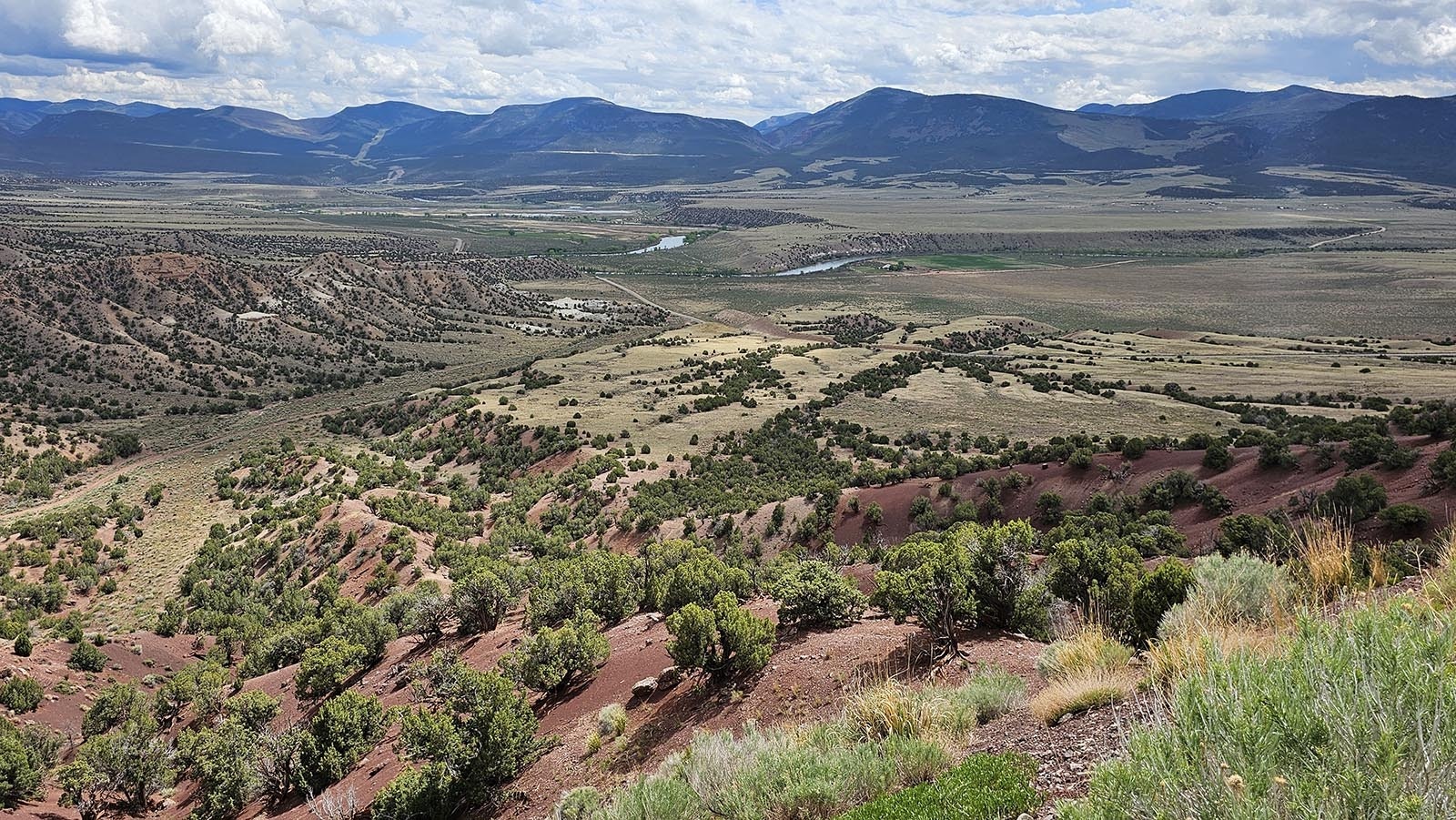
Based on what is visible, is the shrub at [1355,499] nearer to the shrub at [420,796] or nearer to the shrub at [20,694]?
the shrub at [420,796]

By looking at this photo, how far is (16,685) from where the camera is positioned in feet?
63.2

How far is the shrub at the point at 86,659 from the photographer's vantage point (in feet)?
71.5

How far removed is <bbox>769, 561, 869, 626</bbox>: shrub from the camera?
1403cm

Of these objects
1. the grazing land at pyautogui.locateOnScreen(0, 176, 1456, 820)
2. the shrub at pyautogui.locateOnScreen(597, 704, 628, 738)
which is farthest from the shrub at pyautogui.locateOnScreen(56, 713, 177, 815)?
the shrub at pyautogui.locateOnScreen(597, 704, 628, 738)

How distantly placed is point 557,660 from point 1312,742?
12412 millimetres

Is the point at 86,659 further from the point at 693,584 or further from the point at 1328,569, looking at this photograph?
the point at 1328,569

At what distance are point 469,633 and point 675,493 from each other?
1601cm

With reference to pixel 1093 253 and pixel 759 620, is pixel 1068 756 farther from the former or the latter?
pixel 1093 253

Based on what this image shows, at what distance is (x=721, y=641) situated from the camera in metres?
12.3

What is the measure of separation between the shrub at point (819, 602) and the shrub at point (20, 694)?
1946 cm

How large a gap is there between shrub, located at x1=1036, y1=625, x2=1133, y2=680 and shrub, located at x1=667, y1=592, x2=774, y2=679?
4325mm

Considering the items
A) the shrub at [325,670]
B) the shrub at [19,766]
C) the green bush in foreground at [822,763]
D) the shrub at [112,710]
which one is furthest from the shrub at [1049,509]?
the shrub at [19,766]

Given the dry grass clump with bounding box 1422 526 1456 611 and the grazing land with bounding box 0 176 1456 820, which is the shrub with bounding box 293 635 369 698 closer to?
the grazing land with bounding box 0 176 1456 820

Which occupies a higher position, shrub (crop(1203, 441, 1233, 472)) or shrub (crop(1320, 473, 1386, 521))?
shrub (crop(1320, 473, 1386, 521))
